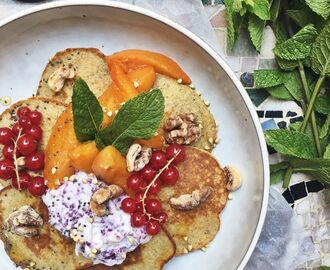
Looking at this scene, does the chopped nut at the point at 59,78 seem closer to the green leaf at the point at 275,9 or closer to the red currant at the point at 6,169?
the red currant at the point at 6,169

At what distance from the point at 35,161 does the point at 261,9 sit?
0.93 metres

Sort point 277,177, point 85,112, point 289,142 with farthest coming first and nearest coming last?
point 277,177
point 289,142
point 85,112

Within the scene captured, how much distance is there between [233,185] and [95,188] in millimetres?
488

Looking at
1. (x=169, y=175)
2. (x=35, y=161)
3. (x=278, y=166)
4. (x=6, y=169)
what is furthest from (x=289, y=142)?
(x=6, y=169)

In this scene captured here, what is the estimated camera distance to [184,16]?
2.30m

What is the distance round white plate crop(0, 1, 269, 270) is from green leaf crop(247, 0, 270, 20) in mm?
210

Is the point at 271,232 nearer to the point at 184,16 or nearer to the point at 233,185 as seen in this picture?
the point at 233,185

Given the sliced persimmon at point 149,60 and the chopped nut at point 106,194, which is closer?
the chopped nut at point 106,194

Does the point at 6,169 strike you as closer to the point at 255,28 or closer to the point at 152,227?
the point at 152,227

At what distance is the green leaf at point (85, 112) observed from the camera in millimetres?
1953

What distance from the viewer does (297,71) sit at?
229cm

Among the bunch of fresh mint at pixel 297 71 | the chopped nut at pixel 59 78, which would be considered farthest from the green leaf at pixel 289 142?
the chopped nut at pixel 59 78

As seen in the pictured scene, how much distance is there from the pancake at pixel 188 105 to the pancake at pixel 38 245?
0.52 metres

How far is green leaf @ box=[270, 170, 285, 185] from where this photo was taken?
7.57 feet
